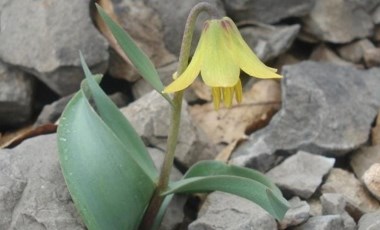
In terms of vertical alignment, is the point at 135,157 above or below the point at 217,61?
below

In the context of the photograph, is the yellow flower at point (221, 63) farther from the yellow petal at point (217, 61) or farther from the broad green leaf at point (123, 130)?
the broad green leaf at point (123, 130)

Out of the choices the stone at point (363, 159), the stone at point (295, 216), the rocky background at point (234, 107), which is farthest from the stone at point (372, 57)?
the stone at point (295, 216)

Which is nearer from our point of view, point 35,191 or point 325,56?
point 35,191

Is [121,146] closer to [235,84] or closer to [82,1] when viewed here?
[235,84]

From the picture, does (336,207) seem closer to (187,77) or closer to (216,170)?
(216,170)

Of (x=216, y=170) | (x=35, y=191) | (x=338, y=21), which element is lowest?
(x=338, y=21)

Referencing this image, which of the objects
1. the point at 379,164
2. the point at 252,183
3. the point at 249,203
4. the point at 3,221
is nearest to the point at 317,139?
the point at 379,164

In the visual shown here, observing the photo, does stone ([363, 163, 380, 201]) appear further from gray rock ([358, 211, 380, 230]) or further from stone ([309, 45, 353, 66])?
stone ([309, 45, 353, 66])

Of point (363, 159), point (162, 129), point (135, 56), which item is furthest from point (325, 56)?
point (135, 56)
